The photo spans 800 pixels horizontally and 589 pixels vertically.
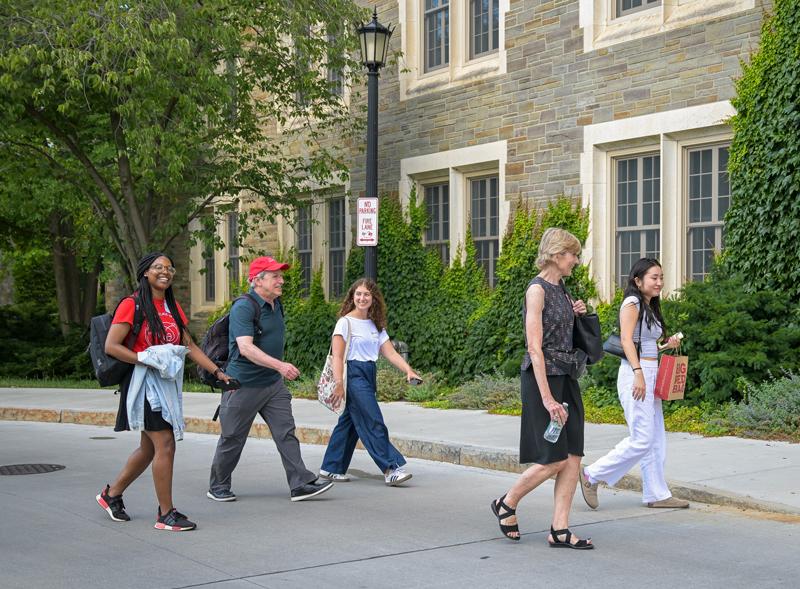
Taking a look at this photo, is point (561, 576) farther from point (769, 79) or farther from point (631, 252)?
point (631, 252)

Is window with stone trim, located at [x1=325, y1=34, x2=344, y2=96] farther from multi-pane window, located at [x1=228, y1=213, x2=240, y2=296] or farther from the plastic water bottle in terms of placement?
the plastic water bottle

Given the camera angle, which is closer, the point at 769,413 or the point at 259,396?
the point at 259,396

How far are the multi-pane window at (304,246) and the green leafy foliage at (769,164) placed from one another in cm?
1061

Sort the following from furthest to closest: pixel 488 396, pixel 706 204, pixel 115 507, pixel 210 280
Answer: pixel 210 280, pixel 488 396, pixel 706 204, pixel 115 507

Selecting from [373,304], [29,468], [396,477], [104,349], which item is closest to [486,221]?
[373,304]

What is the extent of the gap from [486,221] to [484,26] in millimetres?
2983

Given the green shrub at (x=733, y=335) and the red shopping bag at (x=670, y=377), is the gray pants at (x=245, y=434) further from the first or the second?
the green shrub at (x=733, y=335)

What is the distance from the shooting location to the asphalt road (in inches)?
247

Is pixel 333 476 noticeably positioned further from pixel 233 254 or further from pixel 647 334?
pixel 233 254

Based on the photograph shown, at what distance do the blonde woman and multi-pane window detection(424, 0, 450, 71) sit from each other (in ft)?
39.2

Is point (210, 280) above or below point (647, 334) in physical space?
above

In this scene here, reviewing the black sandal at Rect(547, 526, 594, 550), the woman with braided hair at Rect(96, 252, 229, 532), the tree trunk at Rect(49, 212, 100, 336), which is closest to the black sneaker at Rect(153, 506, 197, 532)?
the woman with braided hair at Rect(96, 252, 229, 532)

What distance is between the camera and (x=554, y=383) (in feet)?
23.0

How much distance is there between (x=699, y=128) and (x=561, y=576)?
892cm
